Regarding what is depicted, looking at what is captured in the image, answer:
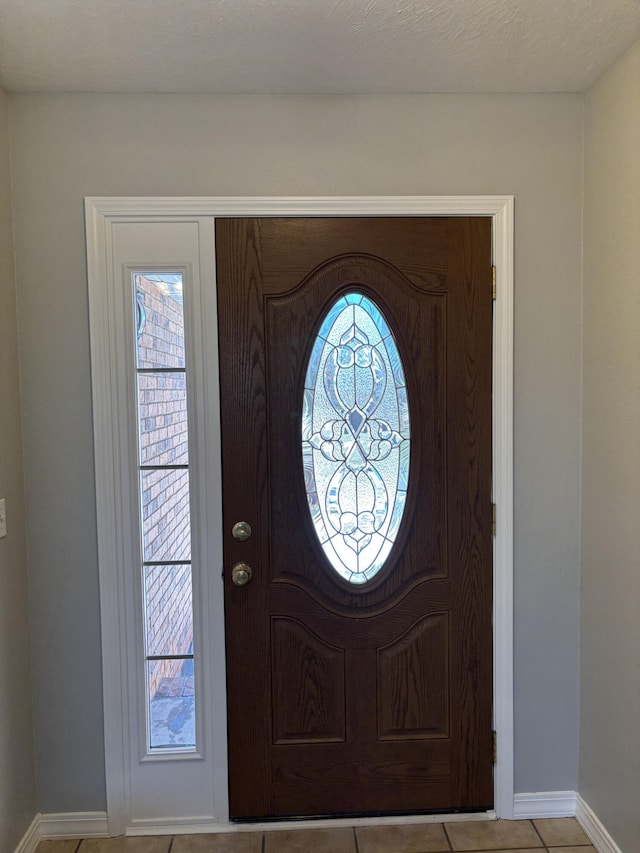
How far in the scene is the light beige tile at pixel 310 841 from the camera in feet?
6.38

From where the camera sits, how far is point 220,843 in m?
1.98

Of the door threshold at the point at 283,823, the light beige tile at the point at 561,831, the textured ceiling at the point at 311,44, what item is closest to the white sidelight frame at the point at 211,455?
the door threshold at the point at 283,823

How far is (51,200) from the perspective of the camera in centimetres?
194

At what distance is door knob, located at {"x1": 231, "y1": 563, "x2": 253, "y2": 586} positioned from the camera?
6.58 feet

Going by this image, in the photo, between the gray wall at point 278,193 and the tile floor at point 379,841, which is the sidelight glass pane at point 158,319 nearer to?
the gray wall at point 278,193

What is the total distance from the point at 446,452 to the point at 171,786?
151 centimetres

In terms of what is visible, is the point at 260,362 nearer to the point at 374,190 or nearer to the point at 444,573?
the point at 374,190

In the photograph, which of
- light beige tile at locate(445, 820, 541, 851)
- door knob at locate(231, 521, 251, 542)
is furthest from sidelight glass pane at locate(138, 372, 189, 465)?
light beige tile at locate(445, 820, 541, 851)

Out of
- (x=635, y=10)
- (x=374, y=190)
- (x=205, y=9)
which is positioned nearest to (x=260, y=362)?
(x=374, y=190)

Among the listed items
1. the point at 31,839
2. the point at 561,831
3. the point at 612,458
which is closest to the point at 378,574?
the point at 612,458

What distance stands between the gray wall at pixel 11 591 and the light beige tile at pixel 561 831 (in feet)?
5.77

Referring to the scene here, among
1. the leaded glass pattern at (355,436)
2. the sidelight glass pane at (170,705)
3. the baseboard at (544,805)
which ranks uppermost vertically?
the leaded glass pattern at (355,436)

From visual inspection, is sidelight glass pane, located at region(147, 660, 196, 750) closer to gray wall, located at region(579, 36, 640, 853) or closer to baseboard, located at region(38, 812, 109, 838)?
baseboard, located at region(38, 812, 109, 838)

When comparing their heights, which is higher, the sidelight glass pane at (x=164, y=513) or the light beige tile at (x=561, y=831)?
the sidelight glass pane at (x=164, y=513)
